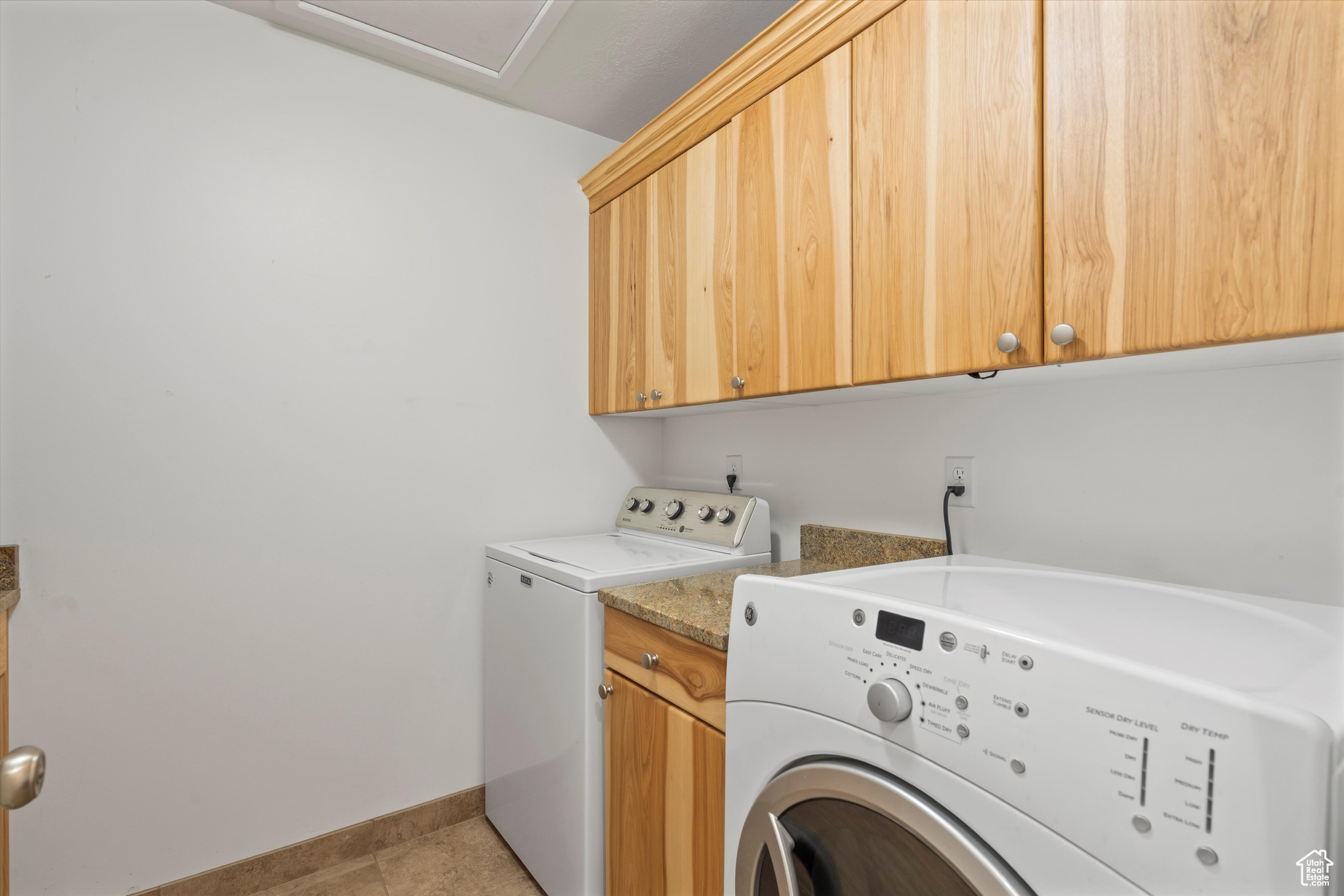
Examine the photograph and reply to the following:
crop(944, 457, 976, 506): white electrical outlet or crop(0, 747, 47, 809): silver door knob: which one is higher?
crop(944, 457, 976, 506): white electrical outlet

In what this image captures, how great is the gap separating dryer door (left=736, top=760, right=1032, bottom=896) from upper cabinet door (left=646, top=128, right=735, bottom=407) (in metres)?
0.93

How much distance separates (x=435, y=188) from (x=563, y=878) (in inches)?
76.6

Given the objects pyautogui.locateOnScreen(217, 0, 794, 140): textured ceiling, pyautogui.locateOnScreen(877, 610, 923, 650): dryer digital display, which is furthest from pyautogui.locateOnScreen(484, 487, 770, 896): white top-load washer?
pyautogui.locateOnScreen(217, 0, 794, 140): textured ceiling

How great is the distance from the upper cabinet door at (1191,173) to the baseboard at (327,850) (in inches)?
79.6

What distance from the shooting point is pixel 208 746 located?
62.2 inches

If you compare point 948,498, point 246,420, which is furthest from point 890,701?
point 246,420

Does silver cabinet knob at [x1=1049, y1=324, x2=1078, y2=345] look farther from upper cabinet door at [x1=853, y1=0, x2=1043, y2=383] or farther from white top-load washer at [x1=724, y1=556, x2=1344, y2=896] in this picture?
white top-load washer at [x1=724, y1=556, x2=1344, y2=896]

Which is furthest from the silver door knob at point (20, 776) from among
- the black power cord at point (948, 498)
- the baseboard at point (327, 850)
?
the black power cord at point (948, 498)

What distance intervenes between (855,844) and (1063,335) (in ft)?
2.49

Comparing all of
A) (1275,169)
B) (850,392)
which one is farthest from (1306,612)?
(850,392)

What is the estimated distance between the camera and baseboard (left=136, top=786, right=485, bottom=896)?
61.6 inches

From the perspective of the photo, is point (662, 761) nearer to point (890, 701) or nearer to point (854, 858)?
point (854, 858)

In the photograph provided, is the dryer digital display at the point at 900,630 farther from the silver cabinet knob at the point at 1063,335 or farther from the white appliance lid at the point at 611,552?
the white appliance lid at the point at 611,552

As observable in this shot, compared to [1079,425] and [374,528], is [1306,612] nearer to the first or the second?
[1079,425]
